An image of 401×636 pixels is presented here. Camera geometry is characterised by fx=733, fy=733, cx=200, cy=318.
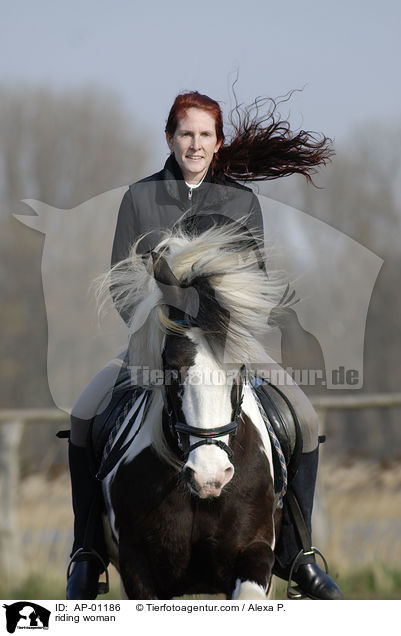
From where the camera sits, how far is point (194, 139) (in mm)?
3764

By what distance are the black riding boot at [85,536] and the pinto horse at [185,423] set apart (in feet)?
1.08

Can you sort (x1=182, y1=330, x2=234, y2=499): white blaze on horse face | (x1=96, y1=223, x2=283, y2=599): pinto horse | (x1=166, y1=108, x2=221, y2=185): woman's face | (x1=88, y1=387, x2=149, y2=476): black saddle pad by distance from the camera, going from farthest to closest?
(x1=166, y1=108, x2=221, y2=185): woman's face
(x1=88, y1=387, x2=149, y2=476): black saddle pad
(x1=96, y1=223, x2=283, y2=599): pinto horse
(x1=182, y1=330, x2=234, y2=499): white blaze on horse face

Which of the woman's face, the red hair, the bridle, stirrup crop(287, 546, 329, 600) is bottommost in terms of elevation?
stirrup crop(287, 546, 329, 600)

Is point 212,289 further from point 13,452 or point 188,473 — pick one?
point 13,452

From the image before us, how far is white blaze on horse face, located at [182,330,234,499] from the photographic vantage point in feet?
8.80

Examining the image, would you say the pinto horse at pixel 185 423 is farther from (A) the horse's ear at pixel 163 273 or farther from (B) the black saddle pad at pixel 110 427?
(B) the black saddle pad at pixel 110 427

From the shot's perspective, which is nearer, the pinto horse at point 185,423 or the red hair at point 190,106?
the pinto horse at point 185,423

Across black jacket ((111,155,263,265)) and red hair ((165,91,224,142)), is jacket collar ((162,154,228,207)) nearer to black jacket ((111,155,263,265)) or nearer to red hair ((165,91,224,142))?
black jacket ((111,155,263,265))

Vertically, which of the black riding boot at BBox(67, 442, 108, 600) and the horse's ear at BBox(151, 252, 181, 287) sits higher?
the horse's ear at BBox(151, 252, 181, 287)

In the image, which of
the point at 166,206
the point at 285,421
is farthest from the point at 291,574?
the point at 166,206

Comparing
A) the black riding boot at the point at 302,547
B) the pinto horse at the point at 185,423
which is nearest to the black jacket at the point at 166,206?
the pinto horse at the point at 185,423

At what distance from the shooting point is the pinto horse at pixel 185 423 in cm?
296
